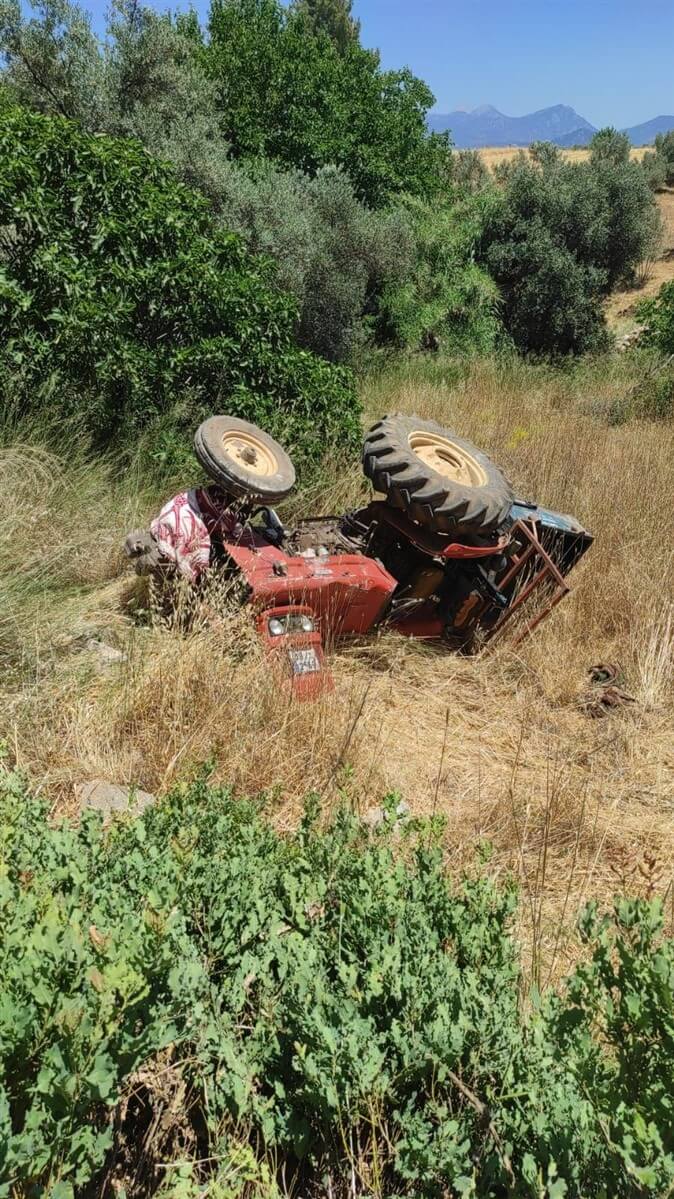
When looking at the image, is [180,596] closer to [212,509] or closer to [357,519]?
[212,509]

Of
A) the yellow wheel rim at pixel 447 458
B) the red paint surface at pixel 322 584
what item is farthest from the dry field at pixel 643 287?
the red paint surface at pixel 322 584

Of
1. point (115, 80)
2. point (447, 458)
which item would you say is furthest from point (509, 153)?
point (447, 458)

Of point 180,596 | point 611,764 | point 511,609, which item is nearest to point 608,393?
point 511,609

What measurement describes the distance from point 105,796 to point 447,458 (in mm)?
2978

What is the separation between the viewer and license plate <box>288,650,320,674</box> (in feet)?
12.8

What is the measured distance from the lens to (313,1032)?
178cm

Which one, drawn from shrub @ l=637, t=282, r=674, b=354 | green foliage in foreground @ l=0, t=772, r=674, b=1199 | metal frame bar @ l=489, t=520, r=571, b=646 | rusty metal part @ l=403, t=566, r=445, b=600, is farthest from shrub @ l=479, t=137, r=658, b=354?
green foliage in foreground @ l=0, t=772, r=674, b=1199

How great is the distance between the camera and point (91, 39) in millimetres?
10211

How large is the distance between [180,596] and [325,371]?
11.2ft

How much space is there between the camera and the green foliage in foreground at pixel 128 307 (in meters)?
5.38

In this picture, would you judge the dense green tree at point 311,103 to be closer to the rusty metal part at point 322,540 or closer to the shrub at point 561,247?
the shrub at point 561,247

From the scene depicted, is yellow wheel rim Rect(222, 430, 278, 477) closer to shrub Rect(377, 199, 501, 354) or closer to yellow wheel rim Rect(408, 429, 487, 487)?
yellow wheel rim Rect(408, 429, 487, 487)

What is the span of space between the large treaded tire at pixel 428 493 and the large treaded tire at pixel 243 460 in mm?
493

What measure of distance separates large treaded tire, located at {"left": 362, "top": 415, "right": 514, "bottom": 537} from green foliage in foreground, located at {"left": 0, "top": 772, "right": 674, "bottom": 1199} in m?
2.40
